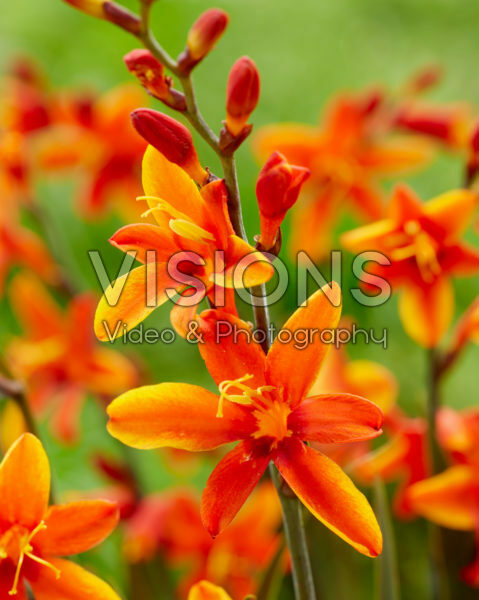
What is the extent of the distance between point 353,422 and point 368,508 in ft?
0.12

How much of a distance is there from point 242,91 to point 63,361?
41 centimetres

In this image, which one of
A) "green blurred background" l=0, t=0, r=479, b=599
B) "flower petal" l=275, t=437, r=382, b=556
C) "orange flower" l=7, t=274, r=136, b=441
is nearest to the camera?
"flower petal" l=275, t=437, r=382, b=556

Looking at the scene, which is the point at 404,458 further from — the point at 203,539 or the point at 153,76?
the point at 153,76

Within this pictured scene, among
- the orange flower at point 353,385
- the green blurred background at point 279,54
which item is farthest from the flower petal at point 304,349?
the green blurred background at point 279,54

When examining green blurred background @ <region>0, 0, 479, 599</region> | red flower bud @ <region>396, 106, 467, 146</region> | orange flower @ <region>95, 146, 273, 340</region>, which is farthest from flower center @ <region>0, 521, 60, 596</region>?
green blurred background @ <region>0, 0, 479, 599</region>

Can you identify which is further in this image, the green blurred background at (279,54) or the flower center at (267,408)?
the green blurred background at (279,54)

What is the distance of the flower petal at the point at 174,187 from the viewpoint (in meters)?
0.38

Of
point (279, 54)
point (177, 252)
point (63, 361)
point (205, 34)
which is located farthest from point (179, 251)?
→ point (279, 54)

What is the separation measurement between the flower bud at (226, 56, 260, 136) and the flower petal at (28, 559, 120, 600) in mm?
216

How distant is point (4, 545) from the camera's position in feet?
1.20

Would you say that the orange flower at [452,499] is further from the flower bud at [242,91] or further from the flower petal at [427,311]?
the flower bud at [242,91]

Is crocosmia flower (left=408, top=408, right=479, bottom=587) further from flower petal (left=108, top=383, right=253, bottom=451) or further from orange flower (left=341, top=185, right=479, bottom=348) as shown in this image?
flower petal (left=108, top=383, right=253, bottom=451)

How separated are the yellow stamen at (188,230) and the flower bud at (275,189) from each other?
0.10ft

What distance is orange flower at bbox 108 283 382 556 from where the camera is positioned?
0.33 m
